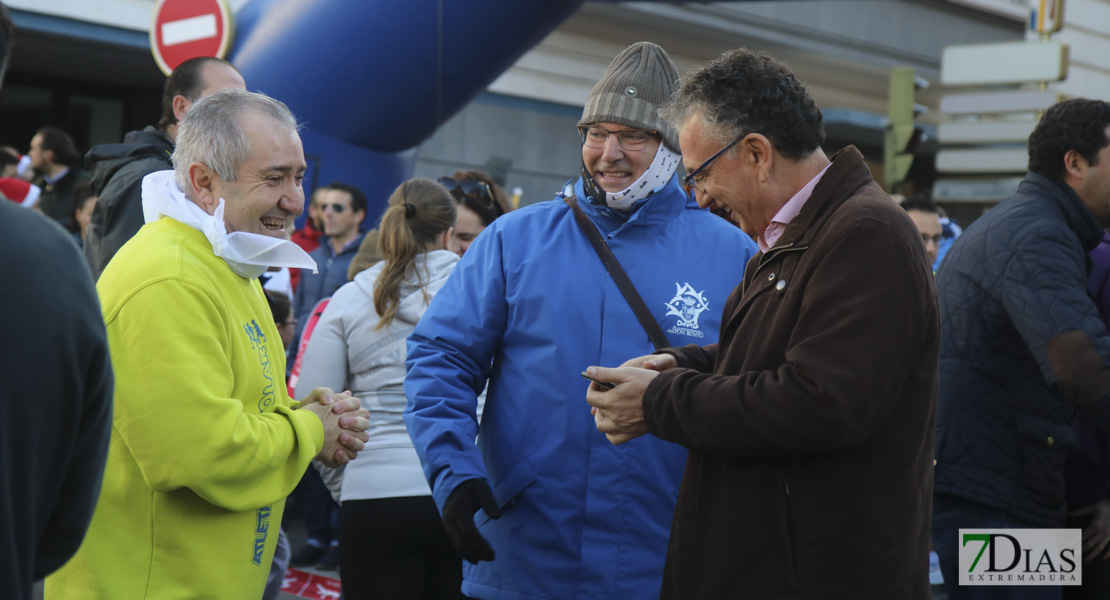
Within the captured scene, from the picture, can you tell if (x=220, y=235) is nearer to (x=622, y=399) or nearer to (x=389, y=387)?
(x=622, y=399)

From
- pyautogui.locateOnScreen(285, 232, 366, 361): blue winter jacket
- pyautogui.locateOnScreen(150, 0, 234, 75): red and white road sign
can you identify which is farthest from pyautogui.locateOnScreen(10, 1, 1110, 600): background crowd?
pyautogui.locateOnScreen(150, 0, 234, 75): red and white road sign

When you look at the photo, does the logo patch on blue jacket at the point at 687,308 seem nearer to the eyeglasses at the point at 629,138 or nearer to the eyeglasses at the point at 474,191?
the eyeglasses at the point at 629,138

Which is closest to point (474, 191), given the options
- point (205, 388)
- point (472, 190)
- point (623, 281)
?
point (472, 190)

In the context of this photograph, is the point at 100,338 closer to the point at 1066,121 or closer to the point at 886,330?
the point at 886,330

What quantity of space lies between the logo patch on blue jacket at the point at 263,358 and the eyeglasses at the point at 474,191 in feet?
9.56

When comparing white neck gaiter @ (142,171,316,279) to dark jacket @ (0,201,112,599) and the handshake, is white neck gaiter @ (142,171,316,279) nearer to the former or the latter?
the handshake

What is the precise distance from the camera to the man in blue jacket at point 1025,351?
3025 mm

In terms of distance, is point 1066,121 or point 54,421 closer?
point 54,421

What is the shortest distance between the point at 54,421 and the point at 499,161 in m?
12.5

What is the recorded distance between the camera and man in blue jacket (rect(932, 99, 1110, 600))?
9.93 feet

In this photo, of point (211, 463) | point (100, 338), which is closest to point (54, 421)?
point (100, 338)

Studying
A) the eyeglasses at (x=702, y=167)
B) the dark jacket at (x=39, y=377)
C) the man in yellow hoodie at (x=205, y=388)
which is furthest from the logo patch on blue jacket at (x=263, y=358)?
the eyeglasses at (x=702, y=167)

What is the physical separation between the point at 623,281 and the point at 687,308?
0.18m

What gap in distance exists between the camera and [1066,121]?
A: 3.30 metres
